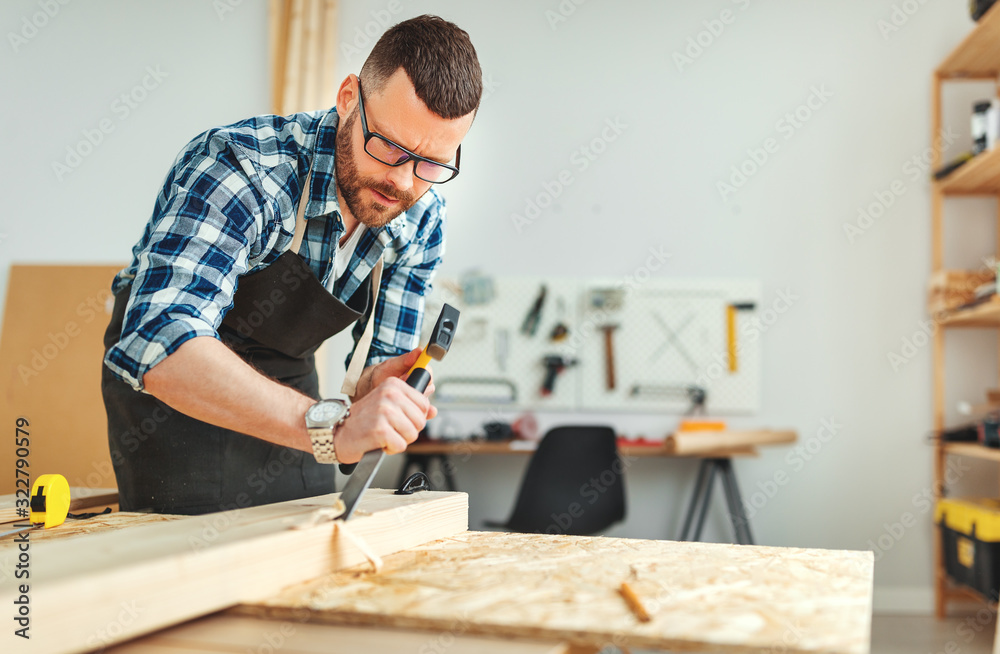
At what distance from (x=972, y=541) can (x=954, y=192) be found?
1.67 m

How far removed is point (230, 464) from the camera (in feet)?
4.48

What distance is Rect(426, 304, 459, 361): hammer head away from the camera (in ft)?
3.59

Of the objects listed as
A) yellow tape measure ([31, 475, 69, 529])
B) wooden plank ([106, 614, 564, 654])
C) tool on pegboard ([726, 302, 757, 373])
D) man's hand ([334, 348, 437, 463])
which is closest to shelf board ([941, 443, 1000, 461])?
tool on pegboard ([726, 302, 757, 373])

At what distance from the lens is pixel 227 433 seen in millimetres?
1361

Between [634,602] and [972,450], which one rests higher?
[634,602]

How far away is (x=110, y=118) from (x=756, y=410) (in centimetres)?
369

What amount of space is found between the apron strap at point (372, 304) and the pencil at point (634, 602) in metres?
0.81

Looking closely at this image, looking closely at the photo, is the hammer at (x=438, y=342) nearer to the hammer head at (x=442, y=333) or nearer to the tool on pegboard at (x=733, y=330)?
the hammer head at (x=442, y=333)

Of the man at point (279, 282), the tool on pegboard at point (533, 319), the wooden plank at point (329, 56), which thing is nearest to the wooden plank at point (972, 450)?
the tool on pegboard at point (533, 319)

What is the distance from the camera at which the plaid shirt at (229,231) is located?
1.02 m

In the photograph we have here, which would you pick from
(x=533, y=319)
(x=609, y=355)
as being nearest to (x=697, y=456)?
(x=609, y=355)

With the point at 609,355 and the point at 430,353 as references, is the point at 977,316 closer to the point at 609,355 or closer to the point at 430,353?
the point at 609,355

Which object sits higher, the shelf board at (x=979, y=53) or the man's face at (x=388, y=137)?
the shelf board at (x=979, y=53)

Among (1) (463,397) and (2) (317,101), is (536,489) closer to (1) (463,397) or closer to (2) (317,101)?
(1) (463,397)
